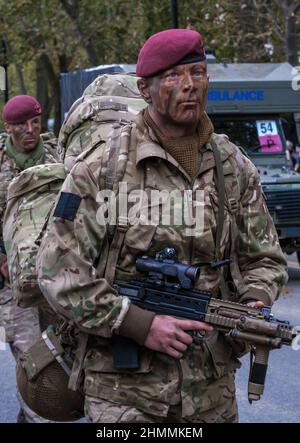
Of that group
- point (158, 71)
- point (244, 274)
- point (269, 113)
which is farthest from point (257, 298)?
point (269, 113)

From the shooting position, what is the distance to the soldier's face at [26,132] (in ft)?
18.3

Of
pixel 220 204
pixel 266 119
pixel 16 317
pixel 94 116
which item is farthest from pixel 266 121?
pixel 220 204

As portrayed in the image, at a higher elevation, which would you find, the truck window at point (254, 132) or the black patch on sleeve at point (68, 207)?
the black patch on sleeve at point (68, 207)

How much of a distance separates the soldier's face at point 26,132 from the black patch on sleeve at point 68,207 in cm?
260

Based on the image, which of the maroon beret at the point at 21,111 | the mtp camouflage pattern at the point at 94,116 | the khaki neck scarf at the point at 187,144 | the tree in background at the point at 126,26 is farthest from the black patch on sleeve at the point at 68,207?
the tree in background at the point at 126,26

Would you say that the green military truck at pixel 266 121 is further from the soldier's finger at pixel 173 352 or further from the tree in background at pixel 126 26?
the soldier's finger at pixel 173 352

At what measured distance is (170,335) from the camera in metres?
2.95

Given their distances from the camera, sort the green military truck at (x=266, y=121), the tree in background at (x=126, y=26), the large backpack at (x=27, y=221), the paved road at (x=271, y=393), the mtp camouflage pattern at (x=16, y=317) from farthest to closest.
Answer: the tree in background at (x=126, y=26)
the green military truck at (x=266, y=121)
the paved road at (x=271, y=393)
the mtp camouflage pattern at (x=16, y=317)
the large backpack at (x=27, y=221)

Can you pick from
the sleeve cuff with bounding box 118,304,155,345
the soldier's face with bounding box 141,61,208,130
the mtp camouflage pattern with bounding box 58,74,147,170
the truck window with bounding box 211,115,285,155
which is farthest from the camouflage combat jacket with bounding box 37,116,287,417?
the truck window with bounding box 211,115,285,155

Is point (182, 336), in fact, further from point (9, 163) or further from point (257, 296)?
point (9, 163)

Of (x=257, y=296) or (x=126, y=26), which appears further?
(x=126, y=26)

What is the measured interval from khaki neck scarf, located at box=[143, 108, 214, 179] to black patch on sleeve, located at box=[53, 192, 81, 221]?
0.33 metres

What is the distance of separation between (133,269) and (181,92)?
56cm

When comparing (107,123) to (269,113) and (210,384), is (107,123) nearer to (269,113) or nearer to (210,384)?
(210,384)
